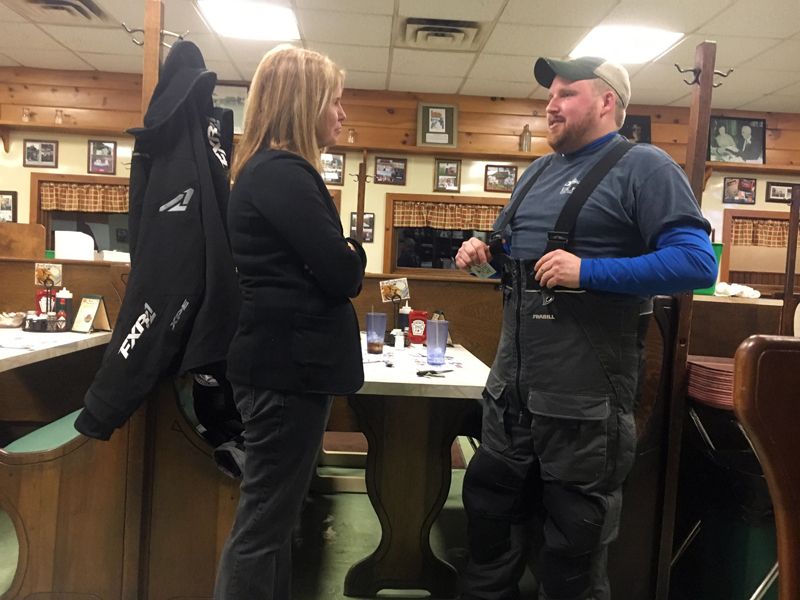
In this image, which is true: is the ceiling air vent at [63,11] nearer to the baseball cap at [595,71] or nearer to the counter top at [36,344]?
the counter top at [36,344]

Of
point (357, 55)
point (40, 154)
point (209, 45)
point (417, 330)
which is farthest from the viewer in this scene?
point (40, 154)

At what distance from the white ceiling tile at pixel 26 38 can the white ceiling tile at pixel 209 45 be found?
1078 mm

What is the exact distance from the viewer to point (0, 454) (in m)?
1.39

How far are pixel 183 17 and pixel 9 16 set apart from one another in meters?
1.32

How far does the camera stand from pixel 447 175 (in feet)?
16.6

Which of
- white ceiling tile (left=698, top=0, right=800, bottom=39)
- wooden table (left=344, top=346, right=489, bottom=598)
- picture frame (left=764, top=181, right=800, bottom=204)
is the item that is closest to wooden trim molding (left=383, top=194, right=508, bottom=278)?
white ceiling tile (left=698, top=0, right=800, bottom=39)

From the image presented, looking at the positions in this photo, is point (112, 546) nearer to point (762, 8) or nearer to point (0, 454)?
point (0, 454)

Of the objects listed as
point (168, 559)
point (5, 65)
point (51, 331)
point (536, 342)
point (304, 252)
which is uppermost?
point (5, 65)

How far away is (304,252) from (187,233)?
1.45ft

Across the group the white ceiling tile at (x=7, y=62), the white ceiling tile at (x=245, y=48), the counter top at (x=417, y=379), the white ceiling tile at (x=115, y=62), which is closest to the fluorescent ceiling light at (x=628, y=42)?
the white ceiling tile at (x=245, y=48)

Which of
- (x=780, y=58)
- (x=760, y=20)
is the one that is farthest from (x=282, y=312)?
(x=780, y=58)

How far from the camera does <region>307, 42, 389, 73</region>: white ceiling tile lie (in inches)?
157

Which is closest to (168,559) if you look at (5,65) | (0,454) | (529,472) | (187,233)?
(0,454)

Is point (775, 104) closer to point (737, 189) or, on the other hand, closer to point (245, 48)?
point (737, 189)
